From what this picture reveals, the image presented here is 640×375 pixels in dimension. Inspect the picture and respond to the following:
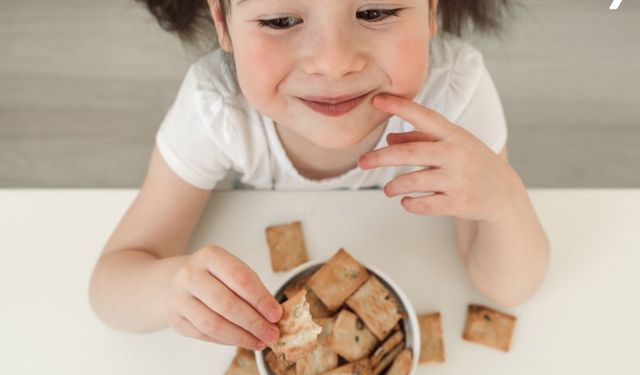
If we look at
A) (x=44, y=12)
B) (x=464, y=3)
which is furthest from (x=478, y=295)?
(x=44, y=12)

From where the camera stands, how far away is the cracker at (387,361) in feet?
2.21

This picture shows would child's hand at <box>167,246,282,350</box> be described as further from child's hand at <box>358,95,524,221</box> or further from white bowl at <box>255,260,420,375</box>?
child's hand at <box>358,95,524,221</box>

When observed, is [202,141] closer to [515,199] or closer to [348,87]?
[348,87]

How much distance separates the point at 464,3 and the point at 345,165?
0.36 meters

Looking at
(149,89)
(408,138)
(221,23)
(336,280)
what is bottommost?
(149,89)

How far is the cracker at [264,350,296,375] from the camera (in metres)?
0.66

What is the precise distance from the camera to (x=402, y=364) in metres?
0.65

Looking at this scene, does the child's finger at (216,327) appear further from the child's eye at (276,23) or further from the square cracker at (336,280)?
the child's eye at (276,23)

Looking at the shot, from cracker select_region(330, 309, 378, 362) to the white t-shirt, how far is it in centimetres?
31

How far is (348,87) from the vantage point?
68 cm

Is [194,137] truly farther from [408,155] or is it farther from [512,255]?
[512,255]

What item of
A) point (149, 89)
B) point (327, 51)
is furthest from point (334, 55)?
point (149, 89)

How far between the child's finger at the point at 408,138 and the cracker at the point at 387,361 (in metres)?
0.24

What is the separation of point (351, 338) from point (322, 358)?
0.13ft
